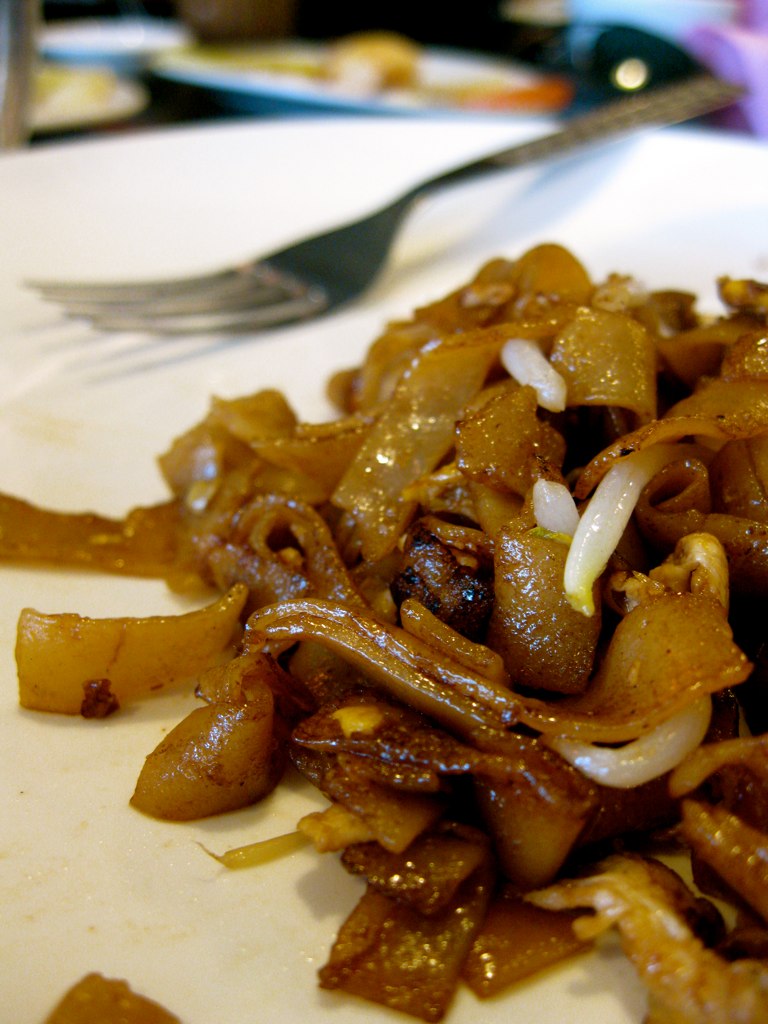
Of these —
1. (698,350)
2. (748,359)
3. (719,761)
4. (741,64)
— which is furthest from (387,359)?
(741,64)

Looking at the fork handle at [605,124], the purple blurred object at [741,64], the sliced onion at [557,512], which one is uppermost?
the purple blurred object at [741,64]

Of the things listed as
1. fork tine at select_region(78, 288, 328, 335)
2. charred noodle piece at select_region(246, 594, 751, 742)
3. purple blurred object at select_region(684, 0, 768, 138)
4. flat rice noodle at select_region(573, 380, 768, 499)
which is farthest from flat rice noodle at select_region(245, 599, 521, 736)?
purple blurred object at select_region(684, 0, 768, 138)

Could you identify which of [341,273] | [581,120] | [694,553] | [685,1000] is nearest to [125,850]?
[685,1000]

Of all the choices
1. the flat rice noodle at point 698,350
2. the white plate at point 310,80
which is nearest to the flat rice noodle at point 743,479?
the flat rice noodle at point 698,350

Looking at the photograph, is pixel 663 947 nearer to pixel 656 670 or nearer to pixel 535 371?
pixel 656 670

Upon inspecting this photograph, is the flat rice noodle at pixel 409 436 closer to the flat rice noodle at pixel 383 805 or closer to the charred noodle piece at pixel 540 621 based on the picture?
the charred noodle piece at pixel 540 621

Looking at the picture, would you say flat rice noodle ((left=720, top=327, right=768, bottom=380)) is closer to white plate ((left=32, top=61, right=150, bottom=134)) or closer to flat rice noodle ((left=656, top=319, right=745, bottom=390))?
flat rice noodle ((left=656, top=319, right=745, bottom=390))
